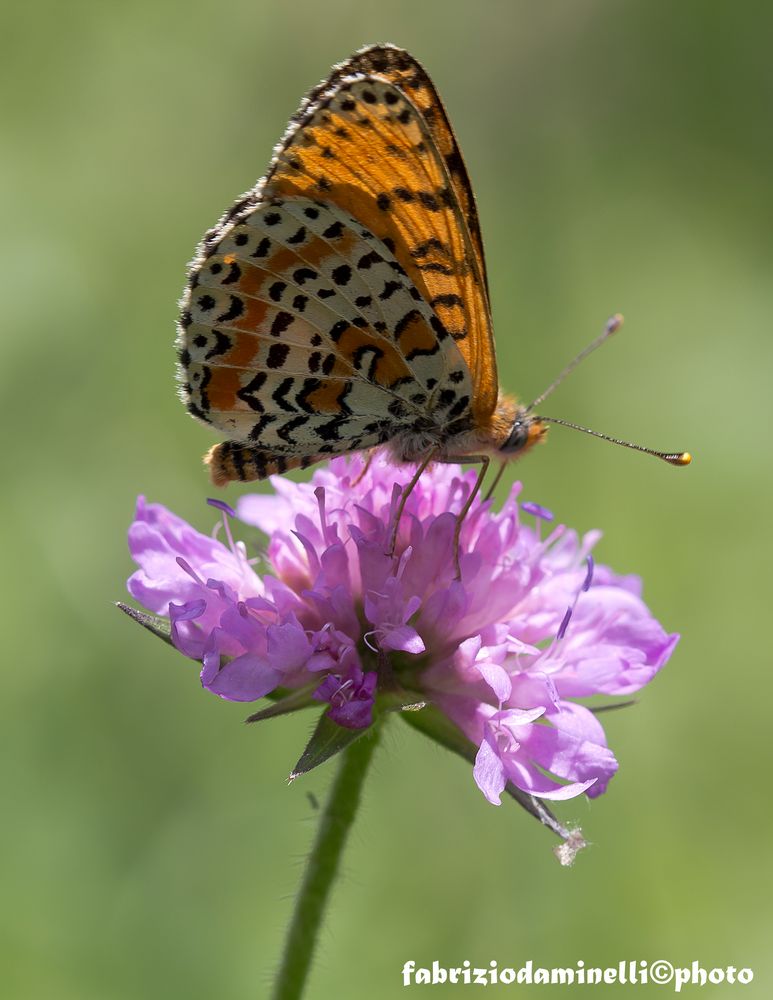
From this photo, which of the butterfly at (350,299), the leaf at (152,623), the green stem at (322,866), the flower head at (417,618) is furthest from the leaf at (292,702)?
the butterfly at (350,299)

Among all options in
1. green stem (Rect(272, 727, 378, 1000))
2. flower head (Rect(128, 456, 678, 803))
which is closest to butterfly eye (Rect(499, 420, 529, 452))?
flower head (Rect(128, 456, 678, 803))

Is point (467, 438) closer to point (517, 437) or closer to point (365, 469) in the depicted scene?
point (517, 437)

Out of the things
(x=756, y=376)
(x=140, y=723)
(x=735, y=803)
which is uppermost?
(x=756, y=376)

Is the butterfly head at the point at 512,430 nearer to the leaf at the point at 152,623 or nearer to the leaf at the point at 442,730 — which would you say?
the leaf at the point at 442,730

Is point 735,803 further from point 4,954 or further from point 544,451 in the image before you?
point 4,954

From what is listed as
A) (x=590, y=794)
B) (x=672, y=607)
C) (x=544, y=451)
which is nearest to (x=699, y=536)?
(x=672, y=607)

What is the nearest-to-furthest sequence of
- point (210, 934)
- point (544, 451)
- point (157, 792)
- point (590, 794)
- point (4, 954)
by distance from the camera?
1. point (590, 794)
2. point (4, 954)
3. point (210, 934)
4. point (157, 792)
5. point (544, 451)

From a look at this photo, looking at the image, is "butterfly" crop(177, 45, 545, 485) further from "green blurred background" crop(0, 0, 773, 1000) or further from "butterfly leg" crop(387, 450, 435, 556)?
"green blurred background" crop(0, 0, 773, 1000)

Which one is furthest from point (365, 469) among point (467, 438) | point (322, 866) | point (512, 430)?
point (322, 866)
